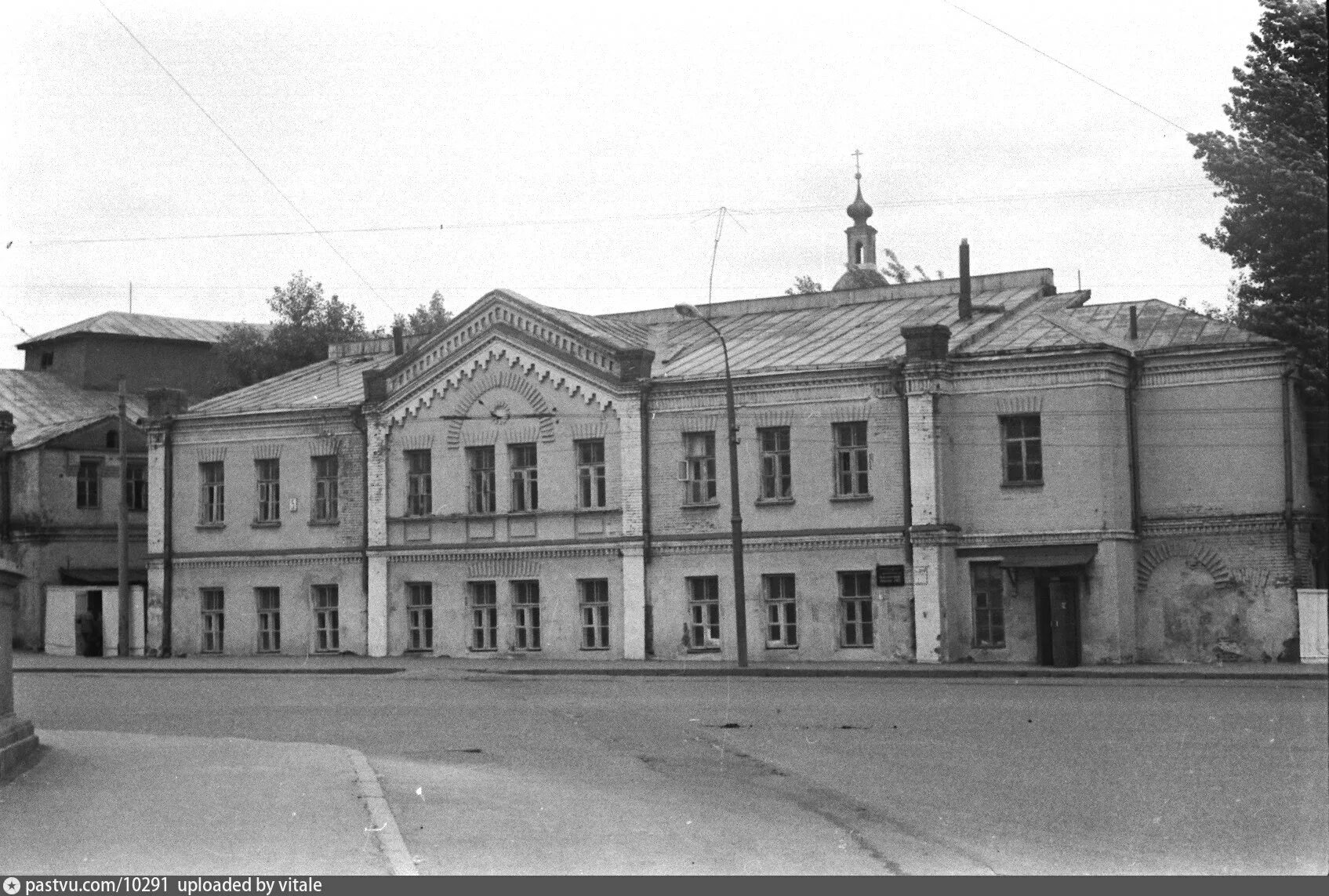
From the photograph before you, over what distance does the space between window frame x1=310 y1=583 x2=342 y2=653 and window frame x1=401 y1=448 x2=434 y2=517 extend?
9.68 feet

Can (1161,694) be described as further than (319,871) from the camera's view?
Yes

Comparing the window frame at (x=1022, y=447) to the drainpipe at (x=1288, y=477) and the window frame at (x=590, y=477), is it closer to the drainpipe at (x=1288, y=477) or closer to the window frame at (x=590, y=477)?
the drainpipe at (x=1288, y=477)

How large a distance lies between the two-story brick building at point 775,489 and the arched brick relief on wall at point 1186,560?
0.16ft

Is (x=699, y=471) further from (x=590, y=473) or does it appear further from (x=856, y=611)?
(x=856, y=611)

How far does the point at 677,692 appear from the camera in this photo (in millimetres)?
25250

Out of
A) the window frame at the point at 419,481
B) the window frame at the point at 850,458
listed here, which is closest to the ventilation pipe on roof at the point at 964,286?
the window frame at the point at 850,458

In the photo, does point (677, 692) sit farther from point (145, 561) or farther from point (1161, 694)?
→ point (145, 561)

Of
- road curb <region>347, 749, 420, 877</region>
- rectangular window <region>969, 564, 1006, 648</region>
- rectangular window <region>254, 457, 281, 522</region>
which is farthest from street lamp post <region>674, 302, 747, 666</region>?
road curb <region>347, 749, 420, 877</region>

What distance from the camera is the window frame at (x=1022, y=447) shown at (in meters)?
33.8

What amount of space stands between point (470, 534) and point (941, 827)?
2888 cm

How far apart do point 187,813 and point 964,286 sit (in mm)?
29791

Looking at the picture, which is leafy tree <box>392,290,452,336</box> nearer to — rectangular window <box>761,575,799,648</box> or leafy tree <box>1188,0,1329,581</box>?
rectangular window <box>761,575,799,648</box>

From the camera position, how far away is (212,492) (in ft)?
142
